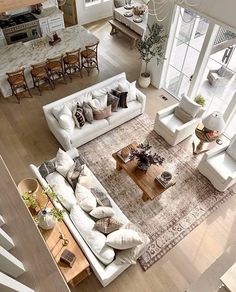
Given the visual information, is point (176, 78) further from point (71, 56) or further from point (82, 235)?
point (82, 235)

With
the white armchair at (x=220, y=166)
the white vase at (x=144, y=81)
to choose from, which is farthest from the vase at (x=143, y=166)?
the white vase at (x=144, y=81)

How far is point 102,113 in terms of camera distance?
5.47 metres

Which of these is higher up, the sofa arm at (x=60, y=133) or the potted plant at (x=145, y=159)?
the potted plant at (x=145, y=159)

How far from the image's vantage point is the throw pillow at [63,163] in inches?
171

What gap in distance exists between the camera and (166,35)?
19.3 feet

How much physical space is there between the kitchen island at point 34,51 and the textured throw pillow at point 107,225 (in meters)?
4.40

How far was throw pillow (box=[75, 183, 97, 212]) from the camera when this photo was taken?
3.93 meters

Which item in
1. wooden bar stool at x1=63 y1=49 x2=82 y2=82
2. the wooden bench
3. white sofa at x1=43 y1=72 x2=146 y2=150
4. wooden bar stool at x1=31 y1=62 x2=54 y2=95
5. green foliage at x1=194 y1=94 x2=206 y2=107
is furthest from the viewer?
the wooden bench

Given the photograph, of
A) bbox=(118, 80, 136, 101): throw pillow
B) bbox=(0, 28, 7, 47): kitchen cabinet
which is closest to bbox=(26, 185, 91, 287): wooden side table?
bbox=(118, 80, 136, 101): throw pillow

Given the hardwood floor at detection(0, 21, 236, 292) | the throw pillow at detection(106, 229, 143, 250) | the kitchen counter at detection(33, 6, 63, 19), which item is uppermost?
the throw pillow at detection(106, 229, 143, 250)

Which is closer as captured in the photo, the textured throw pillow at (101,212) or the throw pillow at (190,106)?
the textured throw pillow at (101,212)

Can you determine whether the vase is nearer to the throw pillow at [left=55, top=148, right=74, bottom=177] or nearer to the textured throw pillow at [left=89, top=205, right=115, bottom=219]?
the textured throw pillow at [left=89, top=205, right=115, bottom=219]

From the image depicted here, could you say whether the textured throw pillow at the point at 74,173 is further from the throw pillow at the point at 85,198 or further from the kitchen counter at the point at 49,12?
the kitchen counter at the point at 49,12

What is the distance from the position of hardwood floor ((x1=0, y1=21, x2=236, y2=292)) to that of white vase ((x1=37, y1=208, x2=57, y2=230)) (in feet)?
3.51
